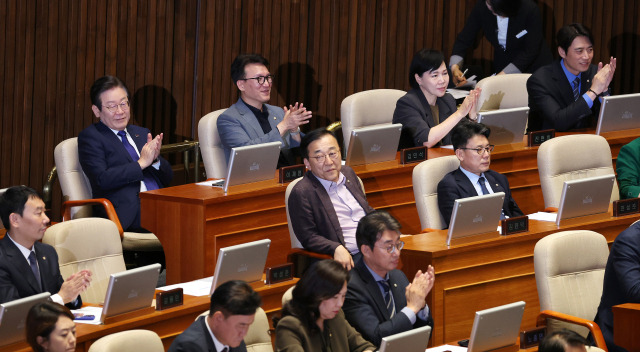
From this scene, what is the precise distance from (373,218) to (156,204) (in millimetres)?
1240

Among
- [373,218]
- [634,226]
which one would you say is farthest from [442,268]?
[634,226]

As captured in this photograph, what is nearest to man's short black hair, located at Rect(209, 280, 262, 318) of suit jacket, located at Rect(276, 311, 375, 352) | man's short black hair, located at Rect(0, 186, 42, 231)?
suit jacket, located at Rect(276, 311, 375, 352)

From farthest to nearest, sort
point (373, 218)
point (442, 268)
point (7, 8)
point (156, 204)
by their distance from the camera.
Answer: point (7, 8), point (156, 204), point (442, 268), point (373, 218)

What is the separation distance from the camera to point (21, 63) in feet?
18.3

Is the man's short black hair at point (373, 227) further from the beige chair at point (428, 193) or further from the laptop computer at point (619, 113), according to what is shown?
the laptop computer at point (619, 113)

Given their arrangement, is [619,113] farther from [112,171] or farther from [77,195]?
[77,195]

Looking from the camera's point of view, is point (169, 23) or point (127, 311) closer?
point (127, 311)

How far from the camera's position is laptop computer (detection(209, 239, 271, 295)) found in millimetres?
3857

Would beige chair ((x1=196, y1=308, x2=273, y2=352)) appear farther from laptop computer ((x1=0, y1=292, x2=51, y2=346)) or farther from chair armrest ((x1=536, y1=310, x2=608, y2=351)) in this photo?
chair armrest ((x1=536, y1=310, x2=608, y2=351))

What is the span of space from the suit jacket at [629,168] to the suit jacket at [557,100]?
0.46 metres

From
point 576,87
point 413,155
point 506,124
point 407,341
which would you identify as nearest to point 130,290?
point 407,341

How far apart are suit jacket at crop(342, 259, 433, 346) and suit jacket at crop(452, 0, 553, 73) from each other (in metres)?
3.06

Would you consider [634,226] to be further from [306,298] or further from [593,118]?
[593,118]

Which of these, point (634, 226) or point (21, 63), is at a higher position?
point (21, 63)
